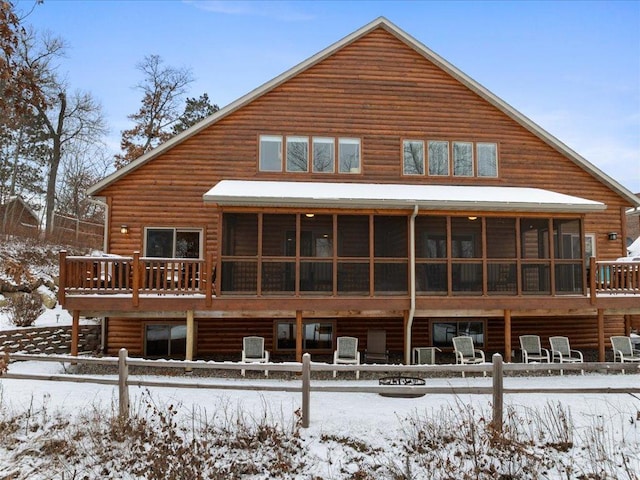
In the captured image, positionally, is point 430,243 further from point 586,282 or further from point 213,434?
point 213,434

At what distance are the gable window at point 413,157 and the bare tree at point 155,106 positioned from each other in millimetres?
20620

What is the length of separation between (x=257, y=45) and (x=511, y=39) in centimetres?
1770

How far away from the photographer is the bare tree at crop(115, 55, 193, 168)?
30.2 meters

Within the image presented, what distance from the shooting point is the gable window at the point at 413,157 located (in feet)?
48.0

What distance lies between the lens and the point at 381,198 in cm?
1161

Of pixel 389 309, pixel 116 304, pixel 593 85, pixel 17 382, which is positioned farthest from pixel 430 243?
pixel 593 85

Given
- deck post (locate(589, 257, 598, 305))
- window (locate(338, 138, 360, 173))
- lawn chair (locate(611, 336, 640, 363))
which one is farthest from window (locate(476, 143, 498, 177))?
lawn chair (locate(611, 336, 640, 363))

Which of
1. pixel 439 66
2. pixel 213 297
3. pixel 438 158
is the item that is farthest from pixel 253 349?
pixel 439 66

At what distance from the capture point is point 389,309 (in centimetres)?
1184

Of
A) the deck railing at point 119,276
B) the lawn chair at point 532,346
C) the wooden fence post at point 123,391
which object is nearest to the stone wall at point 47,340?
the deck railing at point 119,276

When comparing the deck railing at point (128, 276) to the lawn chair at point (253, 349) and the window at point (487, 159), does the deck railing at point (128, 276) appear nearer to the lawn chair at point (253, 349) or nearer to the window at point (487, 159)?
the lawn chair at point (253, 349)

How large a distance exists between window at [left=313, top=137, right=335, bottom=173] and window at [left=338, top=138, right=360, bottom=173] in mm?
250

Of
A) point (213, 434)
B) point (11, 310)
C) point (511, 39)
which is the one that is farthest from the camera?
point (511, 39)

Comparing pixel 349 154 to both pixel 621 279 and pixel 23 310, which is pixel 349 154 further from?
pixel 23 310
